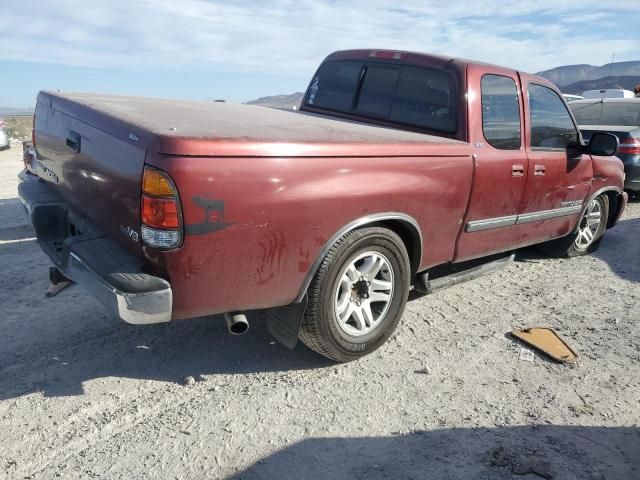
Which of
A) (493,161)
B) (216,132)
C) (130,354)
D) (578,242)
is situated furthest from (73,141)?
(578,242)

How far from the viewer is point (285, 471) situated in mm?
2416

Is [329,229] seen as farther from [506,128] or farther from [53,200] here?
[506,128]

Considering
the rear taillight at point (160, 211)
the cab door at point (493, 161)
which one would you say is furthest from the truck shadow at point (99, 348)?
the cab door at point (493, 161)

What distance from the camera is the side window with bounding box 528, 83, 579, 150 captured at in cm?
448

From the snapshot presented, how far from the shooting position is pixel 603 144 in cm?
481

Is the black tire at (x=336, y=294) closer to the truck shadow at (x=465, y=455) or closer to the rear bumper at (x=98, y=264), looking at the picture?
the truck shadow at (x=465, y=455)

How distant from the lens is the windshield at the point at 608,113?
28.2ft

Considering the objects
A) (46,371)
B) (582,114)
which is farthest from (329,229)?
(582,114)

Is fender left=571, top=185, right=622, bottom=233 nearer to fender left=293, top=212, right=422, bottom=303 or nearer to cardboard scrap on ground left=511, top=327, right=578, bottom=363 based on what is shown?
cardboard scrap on ground left=511, top=327, right=578, bottom=363

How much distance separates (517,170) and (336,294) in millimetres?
1992

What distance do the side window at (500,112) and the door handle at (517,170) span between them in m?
0.16

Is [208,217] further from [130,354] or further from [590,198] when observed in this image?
[590,198]

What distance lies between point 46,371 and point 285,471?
1.64 m

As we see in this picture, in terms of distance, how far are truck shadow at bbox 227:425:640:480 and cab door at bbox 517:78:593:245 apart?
6.93ft
